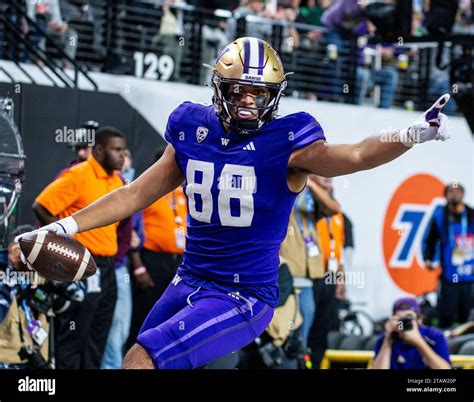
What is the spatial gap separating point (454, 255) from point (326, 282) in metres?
2.01

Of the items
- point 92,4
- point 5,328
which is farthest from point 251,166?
point 92,4

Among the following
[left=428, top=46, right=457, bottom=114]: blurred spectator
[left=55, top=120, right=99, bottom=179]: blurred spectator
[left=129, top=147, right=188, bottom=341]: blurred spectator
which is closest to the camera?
[left=55, top=120, right=99, bottom=179]: blurred spectator

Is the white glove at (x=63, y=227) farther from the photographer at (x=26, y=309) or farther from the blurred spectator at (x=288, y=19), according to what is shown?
the blurred spectator at (x=288, y=19)

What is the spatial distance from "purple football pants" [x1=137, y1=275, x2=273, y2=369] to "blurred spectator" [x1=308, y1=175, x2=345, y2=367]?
14.2 ft

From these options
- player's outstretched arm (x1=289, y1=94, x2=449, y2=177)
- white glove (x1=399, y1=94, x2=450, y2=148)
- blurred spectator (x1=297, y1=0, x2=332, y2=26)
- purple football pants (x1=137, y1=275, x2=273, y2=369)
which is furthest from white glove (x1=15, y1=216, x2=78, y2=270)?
blurred spectator (x1=297, y1=0, x2=332, y2=26)

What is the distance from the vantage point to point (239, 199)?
525 cm

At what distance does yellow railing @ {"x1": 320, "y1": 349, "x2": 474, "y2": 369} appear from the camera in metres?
9.05

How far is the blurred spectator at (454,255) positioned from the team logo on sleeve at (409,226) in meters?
1.08

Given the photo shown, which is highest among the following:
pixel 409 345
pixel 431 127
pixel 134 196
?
pixel 431 127

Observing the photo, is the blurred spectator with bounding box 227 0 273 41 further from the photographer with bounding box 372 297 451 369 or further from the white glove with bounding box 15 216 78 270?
the white glove with bounding box 15 216 78 270

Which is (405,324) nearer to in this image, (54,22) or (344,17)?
(54,22)

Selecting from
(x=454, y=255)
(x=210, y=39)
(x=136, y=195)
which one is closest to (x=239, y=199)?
(x=136, y=195)

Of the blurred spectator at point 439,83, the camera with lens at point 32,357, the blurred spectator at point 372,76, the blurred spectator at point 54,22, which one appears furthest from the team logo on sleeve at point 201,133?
the blurred spectator at point 439,83

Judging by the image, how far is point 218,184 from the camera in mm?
5277
